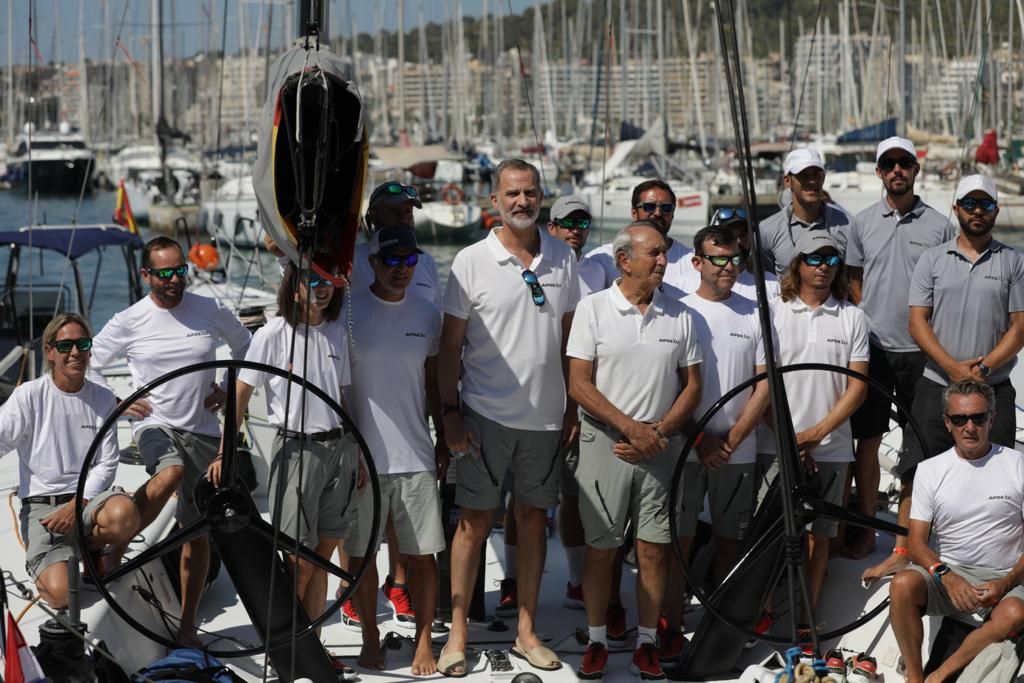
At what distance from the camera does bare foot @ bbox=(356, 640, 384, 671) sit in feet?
16.8

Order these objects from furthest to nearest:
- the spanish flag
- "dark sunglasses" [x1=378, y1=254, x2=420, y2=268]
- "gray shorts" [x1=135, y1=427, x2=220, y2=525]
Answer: the spanish flag, "gray shorts" [x1=135, y1=427, x2=220, y2=525], "dark sunglasses" [x1=378, y1=254, x2=420, y2=268]

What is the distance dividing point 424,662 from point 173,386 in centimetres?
148

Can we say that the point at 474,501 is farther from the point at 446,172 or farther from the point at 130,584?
the point at 446,172

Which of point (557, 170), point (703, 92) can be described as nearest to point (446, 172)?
point (557, 170)

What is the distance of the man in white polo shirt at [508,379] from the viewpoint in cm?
491

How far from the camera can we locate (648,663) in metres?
4.99

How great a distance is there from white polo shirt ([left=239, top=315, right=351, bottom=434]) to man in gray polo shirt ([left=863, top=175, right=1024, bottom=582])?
2.22 meters

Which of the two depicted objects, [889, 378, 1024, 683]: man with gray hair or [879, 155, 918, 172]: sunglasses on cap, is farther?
[879, 155, 918, 172]: sunglasses on cap

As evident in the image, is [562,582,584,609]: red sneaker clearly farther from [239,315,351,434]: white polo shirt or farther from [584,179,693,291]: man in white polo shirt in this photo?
[239,315,351,434]: white polo shirt

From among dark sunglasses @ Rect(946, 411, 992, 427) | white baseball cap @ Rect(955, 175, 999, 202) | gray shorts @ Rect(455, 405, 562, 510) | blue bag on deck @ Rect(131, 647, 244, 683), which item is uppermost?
white baseball cap @ Rect(955, 175, 999, 202)

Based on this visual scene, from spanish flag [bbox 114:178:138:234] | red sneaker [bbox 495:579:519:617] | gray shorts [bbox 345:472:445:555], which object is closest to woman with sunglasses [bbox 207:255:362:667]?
gray shorts [bbox 345:472:445:555]

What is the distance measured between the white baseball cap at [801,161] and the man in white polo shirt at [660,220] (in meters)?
0.52

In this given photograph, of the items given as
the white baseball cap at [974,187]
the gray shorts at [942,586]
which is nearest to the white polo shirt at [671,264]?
the white baseball cap at [974,187]

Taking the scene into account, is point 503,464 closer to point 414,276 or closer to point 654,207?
point 414,276
